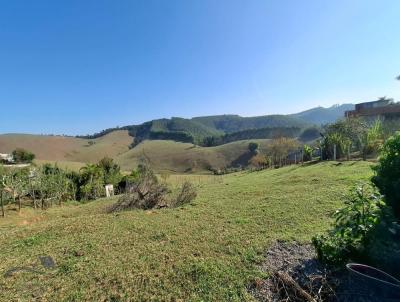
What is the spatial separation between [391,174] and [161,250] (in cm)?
331

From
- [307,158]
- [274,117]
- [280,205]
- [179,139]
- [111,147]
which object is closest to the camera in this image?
[280,205]

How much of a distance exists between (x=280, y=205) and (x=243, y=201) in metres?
Result: 1.41

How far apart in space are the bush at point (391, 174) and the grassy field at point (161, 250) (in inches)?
63.2

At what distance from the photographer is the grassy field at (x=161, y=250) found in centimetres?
346

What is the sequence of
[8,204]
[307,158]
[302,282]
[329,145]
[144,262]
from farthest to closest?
[307,158] → [329,145] → [8,204] → [144,262] → [302,282]

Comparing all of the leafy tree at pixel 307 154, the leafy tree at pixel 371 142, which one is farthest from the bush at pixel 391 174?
the leafy tree at pixel 307 154

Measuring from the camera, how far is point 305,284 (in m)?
3.28

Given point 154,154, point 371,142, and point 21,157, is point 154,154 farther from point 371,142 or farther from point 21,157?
point 371,142

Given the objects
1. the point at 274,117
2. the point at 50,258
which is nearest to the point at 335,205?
the point at 50,258

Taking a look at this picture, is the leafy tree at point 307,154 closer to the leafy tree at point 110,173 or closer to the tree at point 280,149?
the tree at point 280,149

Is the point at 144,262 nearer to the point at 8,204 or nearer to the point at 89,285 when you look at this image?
the point at 89,285

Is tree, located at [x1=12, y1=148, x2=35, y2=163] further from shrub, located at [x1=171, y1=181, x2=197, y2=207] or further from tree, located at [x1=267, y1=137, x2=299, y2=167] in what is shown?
shrub, located at [x1=171, y1=181, x2=197, y2=207]

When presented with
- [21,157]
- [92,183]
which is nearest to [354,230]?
[92,183]

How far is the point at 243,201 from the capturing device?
27.2 feet
